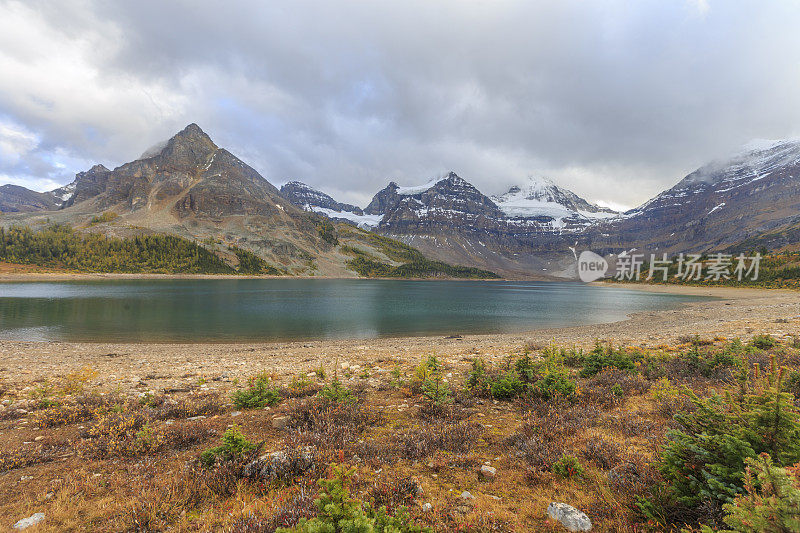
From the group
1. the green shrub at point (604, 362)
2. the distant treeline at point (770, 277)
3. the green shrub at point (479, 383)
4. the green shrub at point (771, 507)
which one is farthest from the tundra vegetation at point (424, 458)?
the distant treeline at point (770, 277)

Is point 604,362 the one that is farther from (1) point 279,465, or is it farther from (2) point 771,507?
(1) point 279,465

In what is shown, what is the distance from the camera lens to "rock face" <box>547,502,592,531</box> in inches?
157

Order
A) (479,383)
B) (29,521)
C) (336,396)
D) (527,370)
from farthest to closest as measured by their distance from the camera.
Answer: (479,383) < (527,370) < (336,396) < (29,521)

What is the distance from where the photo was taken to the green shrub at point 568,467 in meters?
5.21

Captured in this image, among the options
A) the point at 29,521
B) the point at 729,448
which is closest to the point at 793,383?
the point at 729,448

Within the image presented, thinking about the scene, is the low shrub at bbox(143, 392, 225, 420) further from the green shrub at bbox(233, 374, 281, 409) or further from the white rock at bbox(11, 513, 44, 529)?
the white rock at bbox(11, 513, 44, 529)

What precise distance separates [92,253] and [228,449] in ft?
790

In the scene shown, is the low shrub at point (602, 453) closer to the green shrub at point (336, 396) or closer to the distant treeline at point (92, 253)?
the green shrub at point (336, 396)

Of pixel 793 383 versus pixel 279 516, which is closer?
pixel 279 516

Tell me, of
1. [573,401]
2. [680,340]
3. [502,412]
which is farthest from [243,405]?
[680,340]

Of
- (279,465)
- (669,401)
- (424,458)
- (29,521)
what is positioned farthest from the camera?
(669,401)

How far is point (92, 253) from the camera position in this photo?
583 feet

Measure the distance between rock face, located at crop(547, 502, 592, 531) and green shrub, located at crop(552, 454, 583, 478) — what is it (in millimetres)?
1054

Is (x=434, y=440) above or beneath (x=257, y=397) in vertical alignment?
above
